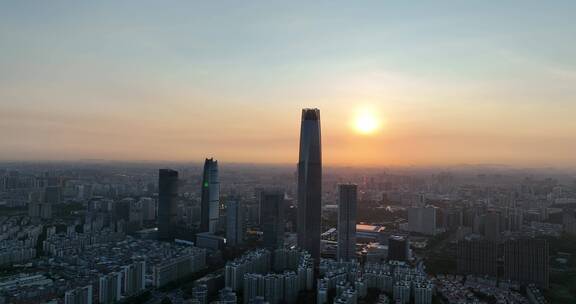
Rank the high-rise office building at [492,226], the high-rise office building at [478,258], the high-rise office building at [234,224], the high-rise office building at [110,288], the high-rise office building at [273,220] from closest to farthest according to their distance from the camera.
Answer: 1. the high-rise office building at [110,288]
2. the high-rise office building at [478,258]
3. the high-rise office building at [273,220]
4. the high-rise office building at [234,224]
5. the high-rise office building at [492,226]

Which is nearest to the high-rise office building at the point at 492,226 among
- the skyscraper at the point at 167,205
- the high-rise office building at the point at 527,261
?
the high-rise office building at the point at 527,261

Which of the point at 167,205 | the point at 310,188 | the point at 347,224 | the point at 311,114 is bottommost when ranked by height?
the point at 347,224

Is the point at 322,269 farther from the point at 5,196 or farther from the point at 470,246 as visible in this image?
the point at 5,196

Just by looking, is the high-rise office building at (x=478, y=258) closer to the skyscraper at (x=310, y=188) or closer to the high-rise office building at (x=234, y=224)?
the skyscraper at (x=310, y=188)

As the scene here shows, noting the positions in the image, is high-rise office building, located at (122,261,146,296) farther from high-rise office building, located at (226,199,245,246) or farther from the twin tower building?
high-rise office building, located at (226,199,245,246)

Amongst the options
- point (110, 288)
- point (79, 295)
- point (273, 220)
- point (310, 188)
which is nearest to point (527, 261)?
point (310, 188)

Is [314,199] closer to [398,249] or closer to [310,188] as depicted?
[310,188]
